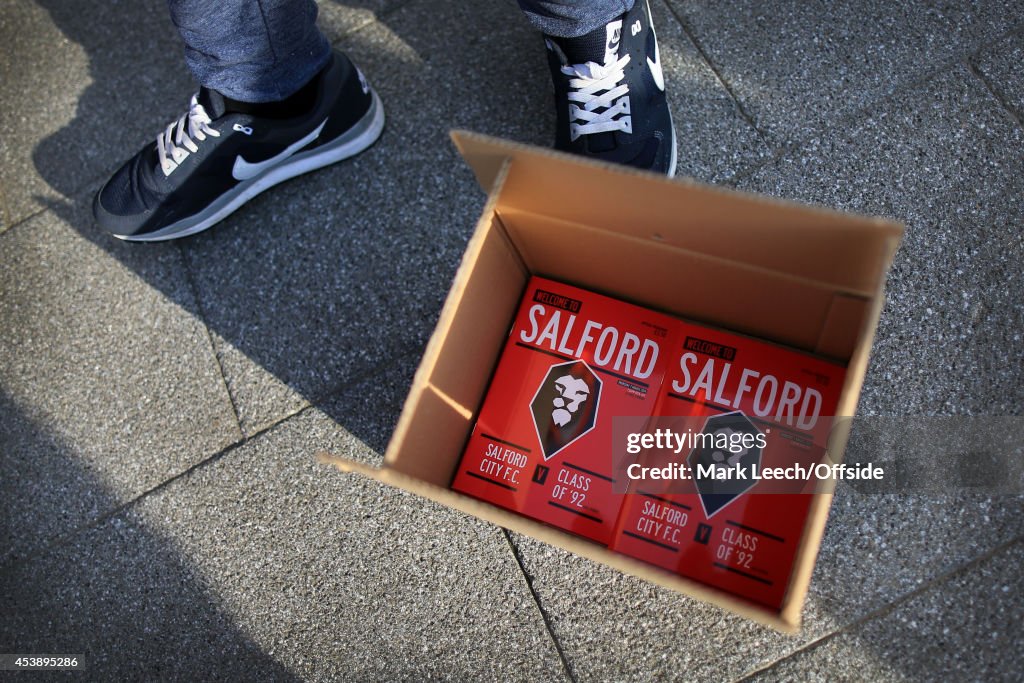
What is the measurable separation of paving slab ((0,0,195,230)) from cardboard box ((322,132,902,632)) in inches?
37.7

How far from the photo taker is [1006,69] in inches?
49.2

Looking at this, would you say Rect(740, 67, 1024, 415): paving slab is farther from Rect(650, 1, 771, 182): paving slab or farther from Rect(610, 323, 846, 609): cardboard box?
Rect(610, 323, 846, 609): cardboard box

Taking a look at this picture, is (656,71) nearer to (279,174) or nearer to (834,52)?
(834,52)

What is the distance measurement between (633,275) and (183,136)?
2.93 feet

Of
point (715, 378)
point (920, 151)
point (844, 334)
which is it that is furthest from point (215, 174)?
point (920, 151)

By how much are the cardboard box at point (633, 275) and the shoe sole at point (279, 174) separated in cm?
52

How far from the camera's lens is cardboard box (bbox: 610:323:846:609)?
88 cm

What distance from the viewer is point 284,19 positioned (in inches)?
43.3

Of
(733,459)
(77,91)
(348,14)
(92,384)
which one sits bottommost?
(92,384)

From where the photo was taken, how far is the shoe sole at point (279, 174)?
132 centimetres

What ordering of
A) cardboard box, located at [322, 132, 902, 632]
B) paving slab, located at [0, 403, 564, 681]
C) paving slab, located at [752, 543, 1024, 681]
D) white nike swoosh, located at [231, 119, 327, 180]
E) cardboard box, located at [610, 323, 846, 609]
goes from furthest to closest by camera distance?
white nike swoosh, located at [231, 119, 327, 180] < paving slab, located at [0, 403, 564, 681] < paving slab, located at [752, 543, 1024, 681] < cardboard box, located at [610, 323, 846, 609] < cardboard box, located at [322, 132, 902, 632]

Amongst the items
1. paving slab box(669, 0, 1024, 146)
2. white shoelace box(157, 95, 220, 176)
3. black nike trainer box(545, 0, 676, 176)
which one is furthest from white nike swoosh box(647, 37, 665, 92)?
white shoelace box(157, 95, 220, 176)

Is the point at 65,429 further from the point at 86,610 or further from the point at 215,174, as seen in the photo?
the point at 215,174

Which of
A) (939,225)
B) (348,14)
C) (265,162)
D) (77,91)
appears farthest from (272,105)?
(939,225)
